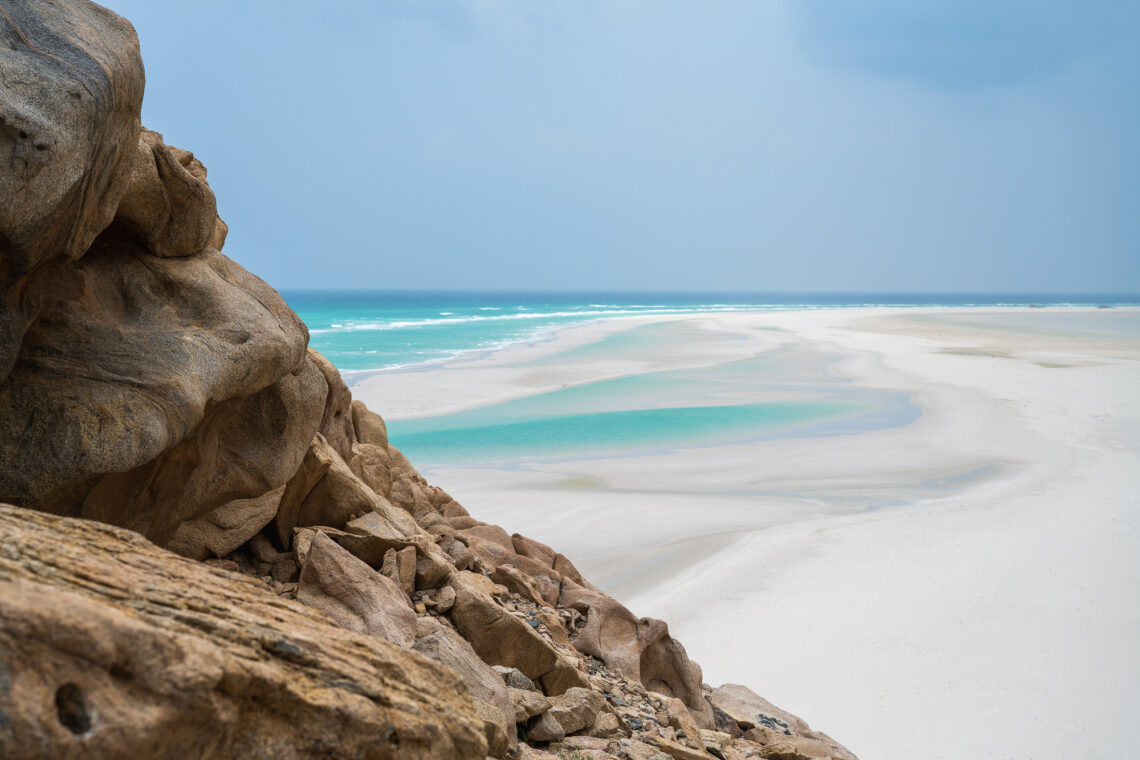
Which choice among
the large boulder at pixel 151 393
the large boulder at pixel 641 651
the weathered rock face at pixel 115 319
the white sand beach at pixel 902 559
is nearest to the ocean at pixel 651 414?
the white sand beach at pixel 902 559

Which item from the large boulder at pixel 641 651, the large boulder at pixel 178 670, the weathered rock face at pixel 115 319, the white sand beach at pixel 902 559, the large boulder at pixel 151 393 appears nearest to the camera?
the large boulder at pixel 178 670

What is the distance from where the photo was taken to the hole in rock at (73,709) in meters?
2.30

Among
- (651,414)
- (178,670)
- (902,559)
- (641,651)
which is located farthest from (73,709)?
(651,414)

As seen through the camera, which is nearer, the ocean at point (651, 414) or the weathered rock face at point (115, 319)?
the weathered rock face at point (115, 319)

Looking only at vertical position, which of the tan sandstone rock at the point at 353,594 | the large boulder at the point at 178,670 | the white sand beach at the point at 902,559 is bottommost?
the white sand beach at the point at 902,559

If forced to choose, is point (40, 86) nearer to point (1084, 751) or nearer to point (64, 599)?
point (64, 599)

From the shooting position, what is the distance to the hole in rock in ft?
7.55

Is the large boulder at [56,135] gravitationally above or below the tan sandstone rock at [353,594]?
above

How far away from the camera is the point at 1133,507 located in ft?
50.0

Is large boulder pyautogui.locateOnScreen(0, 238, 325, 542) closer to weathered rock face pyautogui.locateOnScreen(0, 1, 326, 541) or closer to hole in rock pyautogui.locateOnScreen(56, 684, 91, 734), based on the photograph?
weathered rock face pyautogui.locateOnScreen(0, 1, 326, 541)

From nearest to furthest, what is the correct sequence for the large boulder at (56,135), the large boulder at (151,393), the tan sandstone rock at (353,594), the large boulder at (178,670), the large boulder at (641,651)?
the large boulder at (178,670)
the large boulder at (56,135)
the large boulder at (151,393)
the tan sandstone rock at (353,594)
the large boulder at (641,651)

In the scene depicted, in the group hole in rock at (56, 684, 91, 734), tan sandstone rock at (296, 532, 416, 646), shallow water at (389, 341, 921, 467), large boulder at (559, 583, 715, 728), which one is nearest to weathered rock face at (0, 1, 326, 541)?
tan sandstone rock at (296, 532, 416, 646)

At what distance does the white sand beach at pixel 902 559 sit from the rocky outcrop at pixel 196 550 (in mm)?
1741

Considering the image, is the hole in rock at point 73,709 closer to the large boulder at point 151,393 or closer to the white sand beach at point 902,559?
the large boulder at point 151,393
